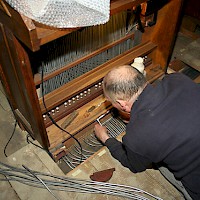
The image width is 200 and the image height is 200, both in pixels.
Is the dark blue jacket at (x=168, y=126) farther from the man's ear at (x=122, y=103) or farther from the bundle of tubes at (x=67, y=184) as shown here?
the bundle of tubes at (x=67, y=184)

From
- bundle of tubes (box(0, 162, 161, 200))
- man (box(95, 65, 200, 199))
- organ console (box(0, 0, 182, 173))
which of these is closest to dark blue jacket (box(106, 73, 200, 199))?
man (box(95, 65, 200, 199))

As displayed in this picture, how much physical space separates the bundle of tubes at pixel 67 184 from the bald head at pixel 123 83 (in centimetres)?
60

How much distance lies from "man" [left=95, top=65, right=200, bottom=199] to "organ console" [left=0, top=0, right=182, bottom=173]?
1.25ft

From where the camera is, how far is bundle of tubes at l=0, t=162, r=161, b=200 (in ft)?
5.18

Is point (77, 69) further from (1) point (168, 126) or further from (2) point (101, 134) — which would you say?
(1) point (168, 126)

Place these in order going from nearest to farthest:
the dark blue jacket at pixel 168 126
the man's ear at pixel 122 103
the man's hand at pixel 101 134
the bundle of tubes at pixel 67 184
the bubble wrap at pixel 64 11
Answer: the bubble wrap at pixel 64 11 → the dark blue jacket at pixel 168 126 → the man's ear at pixel 122 103 → the bundle of tubes at pixel 67 184 → the man's hand at pixel 101 134

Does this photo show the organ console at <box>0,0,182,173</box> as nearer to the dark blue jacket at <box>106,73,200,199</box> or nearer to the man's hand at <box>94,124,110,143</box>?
the man's hand at <box>94,124,110,143</box>

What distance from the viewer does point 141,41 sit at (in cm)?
216

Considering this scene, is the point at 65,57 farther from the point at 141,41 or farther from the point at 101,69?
the point at 141,41

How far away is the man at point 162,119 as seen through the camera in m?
1.21

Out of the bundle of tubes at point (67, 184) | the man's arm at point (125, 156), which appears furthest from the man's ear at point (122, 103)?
the bundle of tubes at point (67, 184)

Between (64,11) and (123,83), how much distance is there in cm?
44

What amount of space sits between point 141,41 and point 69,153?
1096 mm

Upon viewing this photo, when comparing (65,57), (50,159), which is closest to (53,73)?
(65,57)
